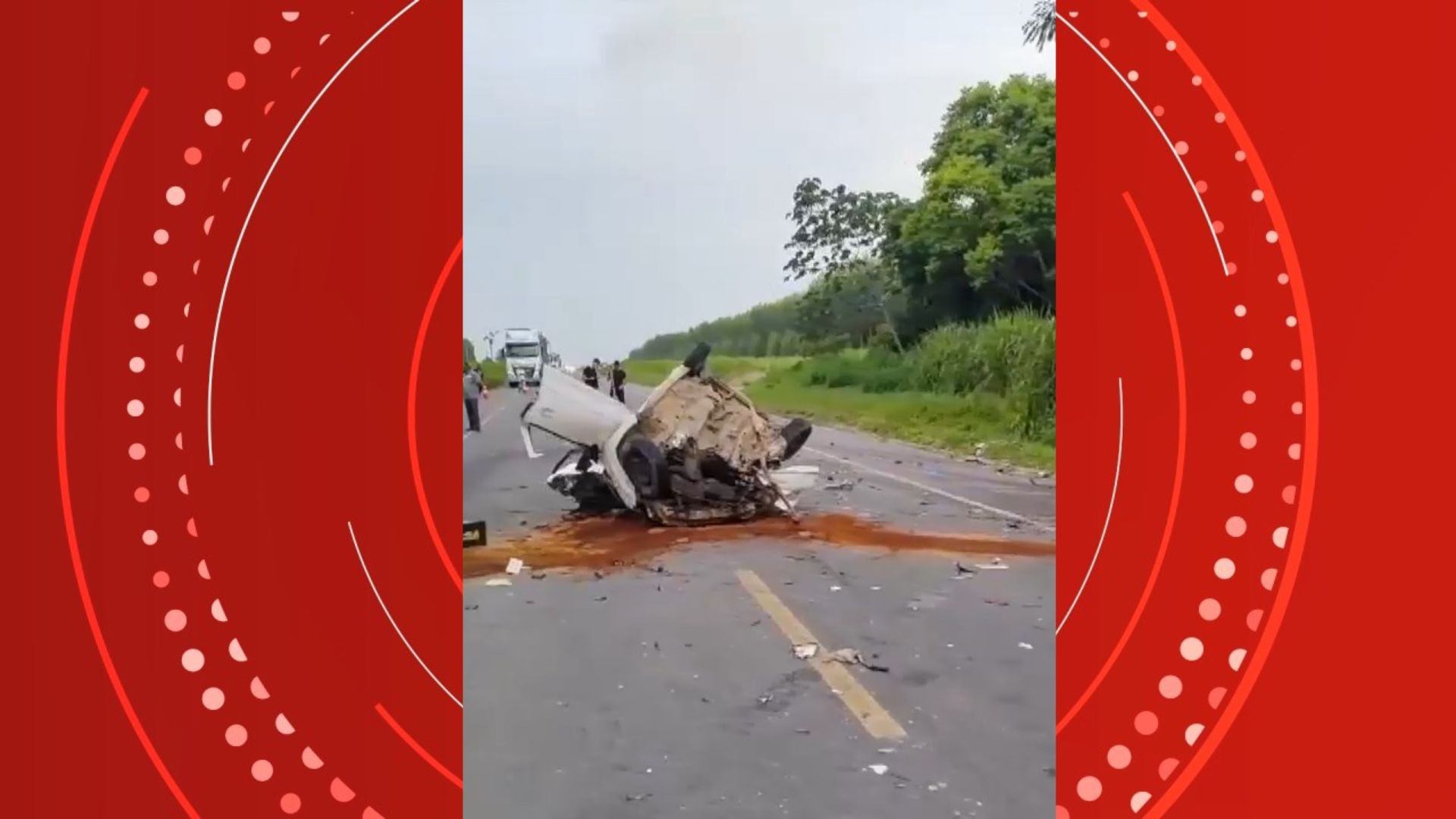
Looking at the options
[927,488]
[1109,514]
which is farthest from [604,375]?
[1109,514]

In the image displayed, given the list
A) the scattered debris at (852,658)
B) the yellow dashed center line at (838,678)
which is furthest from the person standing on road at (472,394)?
the scattered debris at (852,658)

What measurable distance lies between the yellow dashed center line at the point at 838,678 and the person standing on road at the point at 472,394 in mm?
947

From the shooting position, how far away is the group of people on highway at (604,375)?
2.48 meters

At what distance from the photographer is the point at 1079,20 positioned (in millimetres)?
2160

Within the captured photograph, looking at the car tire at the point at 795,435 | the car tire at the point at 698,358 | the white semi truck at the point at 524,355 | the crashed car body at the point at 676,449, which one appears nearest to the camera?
the white semi truck at the point at 524,355

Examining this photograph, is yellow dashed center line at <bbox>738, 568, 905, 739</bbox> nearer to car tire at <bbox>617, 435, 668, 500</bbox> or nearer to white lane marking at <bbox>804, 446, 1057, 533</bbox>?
white lane marking at <bbox>804, 446, 1057, 533</bbox>

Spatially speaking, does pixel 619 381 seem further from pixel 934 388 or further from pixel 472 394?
pixel 934 388

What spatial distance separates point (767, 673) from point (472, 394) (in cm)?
102

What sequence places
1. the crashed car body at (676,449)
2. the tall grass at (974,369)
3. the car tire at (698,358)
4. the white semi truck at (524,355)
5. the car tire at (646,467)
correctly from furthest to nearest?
1. the car tire at (646,467)
2. the crashed car body at (676,449)
3. the car tire at (698,358)
4. the tall grass at (974,369)
5. the white semi truck at (524,355)
